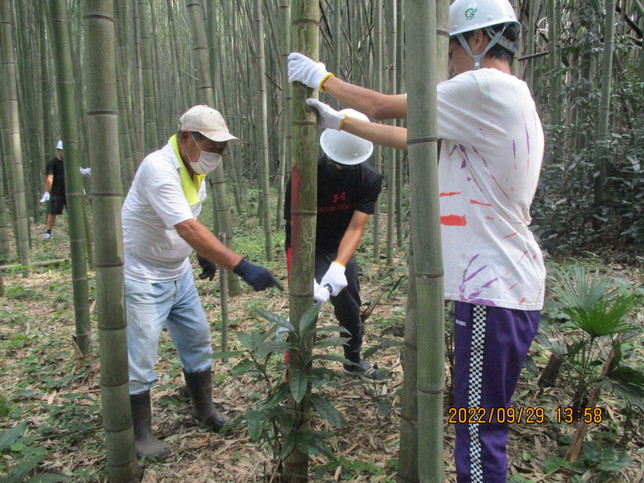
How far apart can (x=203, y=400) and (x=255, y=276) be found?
923 millimetres

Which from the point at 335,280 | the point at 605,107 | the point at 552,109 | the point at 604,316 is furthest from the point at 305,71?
the point at 552,109

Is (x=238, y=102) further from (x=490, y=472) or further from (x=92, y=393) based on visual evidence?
(x=490, y=472)

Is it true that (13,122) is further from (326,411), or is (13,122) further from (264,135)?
(326,411)

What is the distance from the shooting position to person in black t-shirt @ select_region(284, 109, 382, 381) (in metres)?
2.62

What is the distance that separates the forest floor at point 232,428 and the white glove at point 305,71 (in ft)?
3.10

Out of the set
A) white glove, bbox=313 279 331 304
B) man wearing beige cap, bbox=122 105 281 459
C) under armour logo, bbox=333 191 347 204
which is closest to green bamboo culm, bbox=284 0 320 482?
man wearing beige cap, bbox=122 105 281 459

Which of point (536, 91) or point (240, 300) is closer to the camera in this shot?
point (240, 300)

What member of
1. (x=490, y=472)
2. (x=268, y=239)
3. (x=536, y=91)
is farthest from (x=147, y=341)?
(x=536, y=91)

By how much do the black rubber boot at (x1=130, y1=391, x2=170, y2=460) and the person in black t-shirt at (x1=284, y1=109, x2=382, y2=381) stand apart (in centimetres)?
104

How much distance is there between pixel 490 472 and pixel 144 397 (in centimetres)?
153

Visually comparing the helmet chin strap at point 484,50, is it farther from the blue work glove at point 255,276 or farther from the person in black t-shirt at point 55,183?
the person in black t-shirt at point 55,183

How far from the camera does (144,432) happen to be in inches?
85.6

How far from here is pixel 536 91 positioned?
7.47 m

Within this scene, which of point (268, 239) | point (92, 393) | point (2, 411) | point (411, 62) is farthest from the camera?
point (268, 239)
